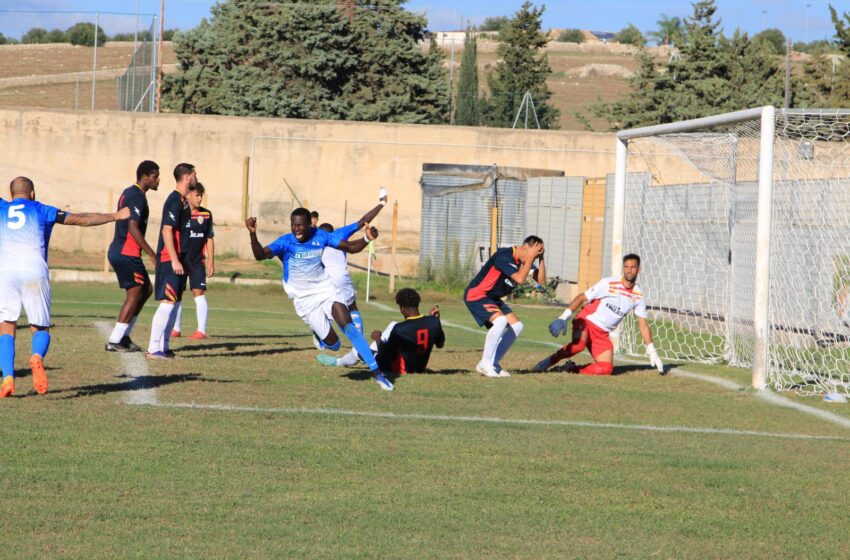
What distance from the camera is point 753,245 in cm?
1599

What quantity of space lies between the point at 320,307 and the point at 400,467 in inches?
176

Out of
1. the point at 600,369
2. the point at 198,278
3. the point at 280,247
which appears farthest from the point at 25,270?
the point at 600,369

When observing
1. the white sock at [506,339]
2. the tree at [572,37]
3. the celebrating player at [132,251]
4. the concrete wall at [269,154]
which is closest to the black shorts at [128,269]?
the celebrating player at [132,251]

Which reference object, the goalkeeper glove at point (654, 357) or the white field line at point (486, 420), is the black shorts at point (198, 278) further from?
the white field line at point (486, 420)

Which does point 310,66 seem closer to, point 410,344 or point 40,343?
point 410,344

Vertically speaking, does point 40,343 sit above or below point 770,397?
above

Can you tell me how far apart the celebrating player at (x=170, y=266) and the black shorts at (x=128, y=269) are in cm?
25

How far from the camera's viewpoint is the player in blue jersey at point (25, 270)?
9.21 metres

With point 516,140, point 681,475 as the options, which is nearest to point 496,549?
point 681,475

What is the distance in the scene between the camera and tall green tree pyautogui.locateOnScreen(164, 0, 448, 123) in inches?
1793

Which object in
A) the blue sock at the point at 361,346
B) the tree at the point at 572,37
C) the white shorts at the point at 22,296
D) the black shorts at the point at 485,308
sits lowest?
the blue sock at the point at 361,346

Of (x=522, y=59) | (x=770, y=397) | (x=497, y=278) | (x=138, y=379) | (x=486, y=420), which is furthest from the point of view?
(x=522, y=59)

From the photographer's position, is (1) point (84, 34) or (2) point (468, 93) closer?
(1) point (84, 34)

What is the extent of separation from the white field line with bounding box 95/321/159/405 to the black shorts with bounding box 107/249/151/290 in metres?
0.79
